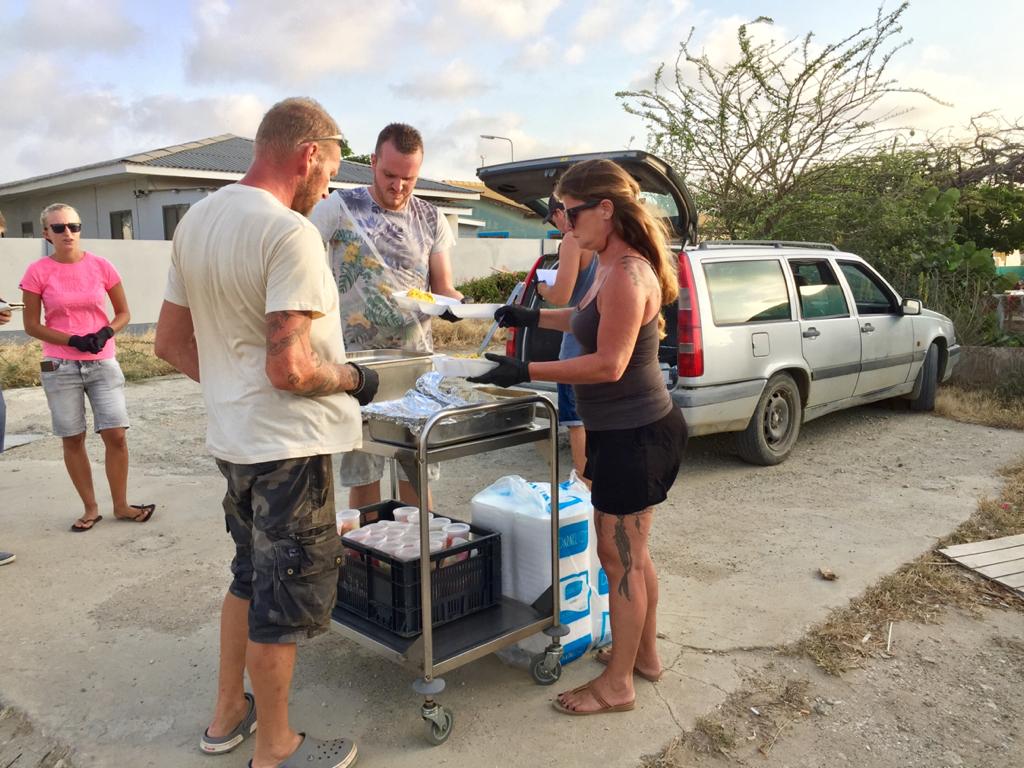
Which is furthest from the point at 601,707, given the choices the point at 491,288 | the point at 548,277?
the point at 491,288

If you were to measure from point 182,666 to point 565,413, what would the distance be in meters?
2.60

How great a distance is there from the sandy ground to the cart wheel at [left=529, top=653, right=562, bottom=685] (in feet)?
0.21

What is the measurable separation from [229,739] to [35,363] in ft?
32.7

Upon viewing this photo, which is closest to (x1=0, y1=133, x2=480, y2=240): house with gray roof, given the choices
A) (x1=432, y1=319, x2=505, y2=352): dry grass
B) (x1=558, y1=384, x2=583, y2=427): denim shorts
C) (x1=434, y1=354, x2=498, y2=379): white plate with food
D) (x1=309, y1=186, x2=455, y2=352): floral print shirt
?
(x1=432, y1=319, x2=505, y2=352): dry grass

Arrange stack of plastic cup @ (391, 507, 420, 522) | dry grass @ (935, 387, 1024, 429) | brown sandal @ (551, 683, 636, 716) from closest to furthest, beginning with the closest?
1. brown sandal @ (551, 683, 636, 716)
2. stack of plastic cup @ (391, 507, 420, 522)
3. dry grass @ (935, 387, 1024, 429)

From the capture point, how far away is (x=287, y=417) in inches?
90.8

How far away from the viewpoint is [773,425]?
20.7 ft

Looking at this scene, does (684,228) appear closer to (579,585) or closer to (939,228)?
(579,585)

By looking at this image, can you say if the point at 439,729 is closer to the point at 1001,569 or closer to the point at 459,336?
the point at 1001,569

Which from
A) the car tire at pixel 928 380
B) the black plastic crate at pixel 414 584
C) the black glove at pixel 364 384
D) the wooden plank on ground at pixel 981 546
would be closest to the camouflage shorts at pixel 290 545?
the black glove at pixel 364 384

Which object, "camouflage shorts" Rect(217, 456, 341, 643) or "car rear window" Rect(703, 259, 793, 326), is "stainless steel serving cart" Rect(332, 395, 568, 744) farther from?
"car rear window" Rect(703, 259, 793, 326)

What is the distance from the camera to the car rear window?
→ 5766 mm

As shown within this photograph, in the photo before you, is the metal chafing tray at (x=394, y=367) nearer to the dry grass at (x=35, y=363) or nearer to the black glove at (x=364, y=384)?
the black glove at (x=364, y=384)

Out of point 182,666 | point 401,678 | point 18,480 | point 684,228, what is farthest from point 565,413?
point 18,480
